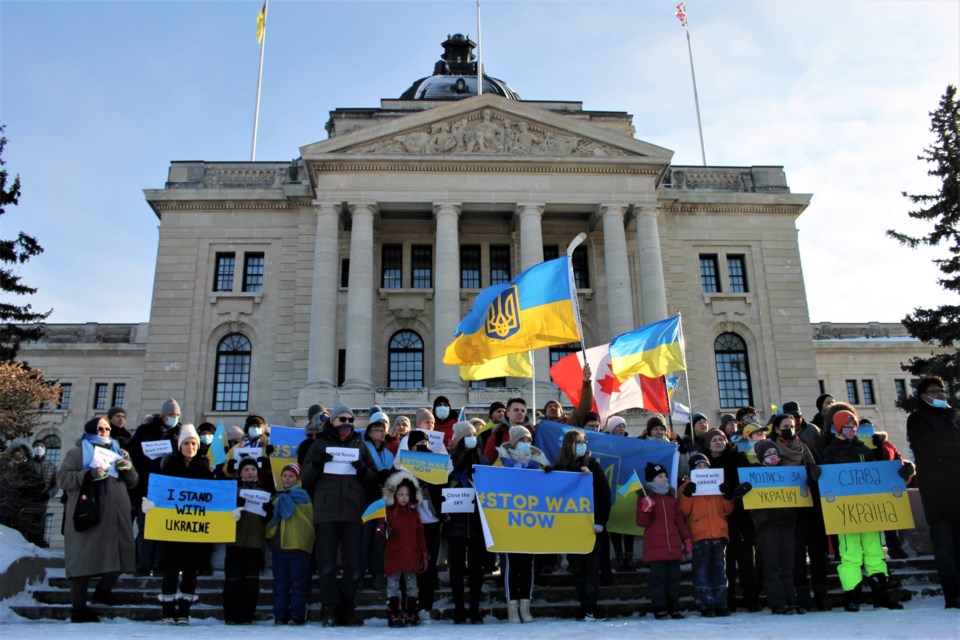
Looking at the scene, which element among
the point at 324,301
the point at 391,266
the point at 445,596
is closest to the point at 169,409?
the point at 445,596

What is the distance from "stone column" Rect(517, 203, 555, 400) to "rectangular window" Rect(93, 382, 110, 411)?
2761cm

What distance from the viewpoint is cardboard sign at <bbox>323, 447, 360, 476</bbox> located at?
9664 mm

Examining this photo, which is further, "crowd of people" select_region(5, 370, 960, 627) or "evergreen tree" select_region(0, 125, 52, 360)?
"evergreen tree" select_region(0, 125, 52, 360)

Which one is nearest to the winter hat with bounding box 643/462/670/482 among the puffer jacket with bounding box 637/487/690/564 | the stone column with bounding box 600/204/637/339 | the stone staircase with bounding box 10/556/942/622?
the puffer jacket with bounding box 637/487/690/564

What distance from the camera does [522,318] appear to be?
1397 cm

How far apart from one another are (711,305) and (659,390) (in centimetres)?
1706

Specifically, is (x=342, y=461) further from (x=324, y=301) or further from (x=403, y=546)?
(x=324, y=301)

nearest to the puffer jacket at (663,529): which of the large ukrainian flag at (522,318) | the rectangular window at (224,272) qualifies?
the large ukrainian flag at (522,318)

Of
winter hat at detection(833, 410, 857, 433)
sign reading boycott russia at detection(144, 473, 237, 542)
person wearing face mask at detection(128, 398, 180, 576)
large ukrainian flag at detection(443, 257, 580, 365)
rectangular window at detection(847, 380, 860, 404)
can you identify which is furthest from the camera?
rectangular window at detection(847, 380, 860, 404)

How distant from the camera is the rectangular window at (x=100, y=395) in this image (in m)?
44.8

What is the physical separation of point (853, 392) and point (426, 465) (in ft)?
146

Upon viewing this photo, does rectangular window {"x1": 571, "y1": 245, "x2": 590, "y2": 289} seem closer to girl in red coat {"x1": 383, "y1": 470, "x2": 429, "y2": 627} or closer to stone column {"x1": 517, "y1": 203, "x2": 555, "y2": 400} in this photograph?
stone column {"x1": 517, "y1": 203, "x2": 555, "y2": 400}

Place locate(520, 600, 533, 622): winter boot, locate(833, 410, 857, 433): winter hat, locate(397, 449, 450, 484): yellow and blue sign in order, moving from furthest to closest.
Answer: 1. locate(833, 410, 857, 433): winter hat
2. locate(397, 449, 450, 484): yellow and blue sign
3. locate(520, 600, 533, 622): winter boot

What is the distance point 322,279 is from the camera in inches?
1178
